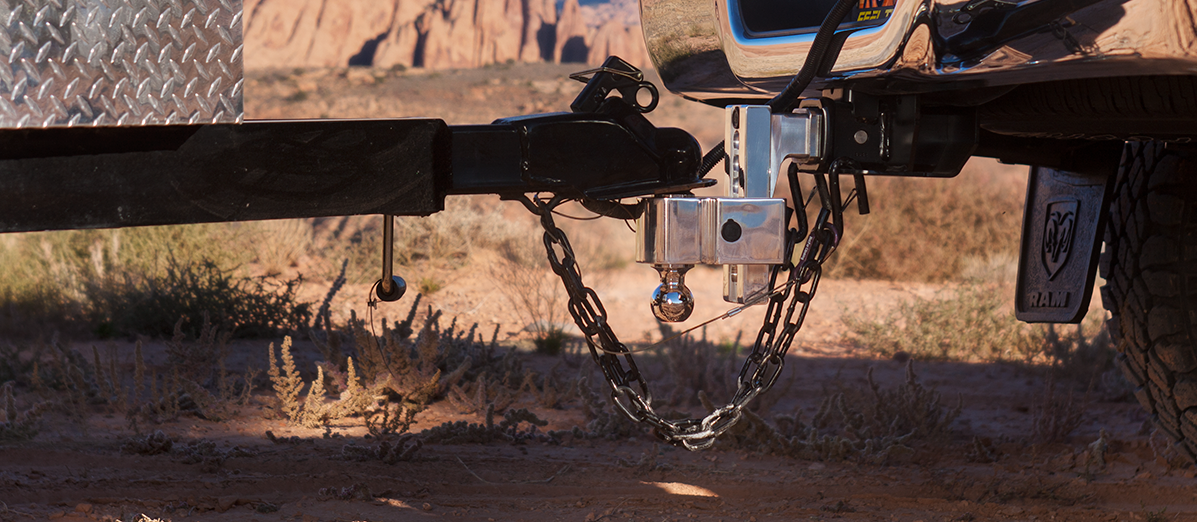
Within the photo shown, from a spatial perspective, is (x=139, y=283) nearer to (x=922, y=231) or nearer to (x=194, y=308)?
(x=194, y=308)

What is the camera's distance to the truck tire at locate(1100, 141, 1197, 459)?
251 cm

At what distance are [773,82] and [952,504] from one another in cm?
142

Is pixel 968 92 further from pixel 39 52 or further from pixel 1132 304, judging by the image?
pixel 39 52

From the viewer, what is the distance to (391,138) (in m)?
1.83

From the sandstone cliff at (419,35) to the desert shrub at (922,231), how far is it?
36.0m

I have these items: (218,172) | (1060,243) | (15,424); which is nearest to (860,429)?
(1060,243)

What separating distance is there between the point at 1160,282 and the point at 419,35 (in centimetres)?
4652

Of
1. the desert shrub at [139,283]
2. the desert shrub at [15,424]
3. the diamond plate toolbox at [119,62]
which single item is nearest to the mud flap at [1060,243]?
the diamond plate toolbox at [119,62]

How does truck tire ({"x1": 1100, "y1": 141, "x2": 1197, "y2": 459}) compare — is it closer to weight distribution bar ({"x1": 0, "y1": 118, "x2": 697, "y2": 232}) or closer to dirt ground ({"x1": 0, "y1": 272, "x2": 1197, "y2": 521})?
dirt ground ({"x1": 0, "y1": 272, "x2": 1197, "y2": 521})

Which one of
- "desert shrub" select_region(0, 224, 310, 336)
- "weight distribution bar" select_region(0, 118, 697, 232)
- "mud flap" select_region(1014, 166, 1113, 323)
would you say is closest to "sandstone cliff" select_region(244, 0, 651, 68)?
"desert shrub" select_region(0, 224, 310, 336)

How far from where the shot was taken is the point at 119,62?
156 centimetres

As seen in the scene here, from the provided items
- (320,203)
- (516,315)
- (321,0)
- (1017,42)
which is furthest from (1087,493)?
(321,0)

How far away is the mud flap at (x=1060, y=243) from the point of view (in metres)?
2.71

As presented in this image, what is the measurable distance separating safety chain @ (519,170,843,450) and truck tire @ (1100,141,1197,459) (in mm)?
1177
